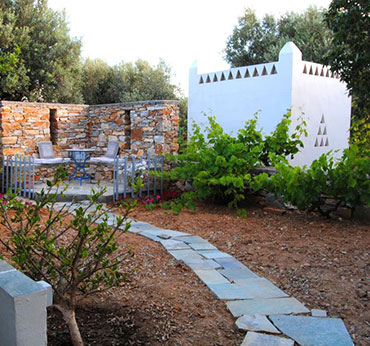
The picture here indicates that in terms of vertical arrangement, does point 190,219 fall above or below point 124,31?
below

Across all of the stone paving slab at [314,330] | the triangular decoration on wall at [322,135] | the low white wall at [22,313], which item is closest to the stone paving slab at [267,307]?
the stone paving slab at [314,330]

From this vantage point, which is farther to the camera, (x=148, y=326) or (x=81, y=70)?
(x=81, y=70)

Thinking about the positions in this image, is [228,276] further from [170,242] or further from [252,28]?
[252,28]

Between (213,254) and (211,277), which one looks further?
(213,254)

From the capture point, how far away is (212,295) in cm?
320

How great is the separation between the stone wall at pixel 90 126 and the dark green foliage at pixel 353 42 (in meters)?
3.62

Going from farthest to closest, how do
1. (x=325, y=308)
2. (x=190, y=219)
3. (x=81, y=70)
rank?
(x=81, y=70)
(x=190, y=219)
(x=325, y=308)

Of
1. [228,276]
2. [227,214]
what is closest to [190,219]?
[227,214]

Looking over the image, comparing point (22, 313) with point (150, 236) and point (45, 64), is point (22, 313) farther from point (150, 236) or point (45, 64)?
point (45, 64)

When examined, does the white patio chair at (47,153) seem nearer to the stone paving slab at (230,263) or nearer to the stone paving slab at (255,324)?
the stone paving slab at (230,263)

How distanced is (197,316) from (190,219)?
3.15 metres

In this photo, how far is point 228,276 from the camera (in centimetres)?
362

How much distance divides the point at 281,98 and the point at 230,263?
5.89m

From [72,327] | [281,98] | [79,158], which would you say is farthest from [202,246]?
[79,158]
